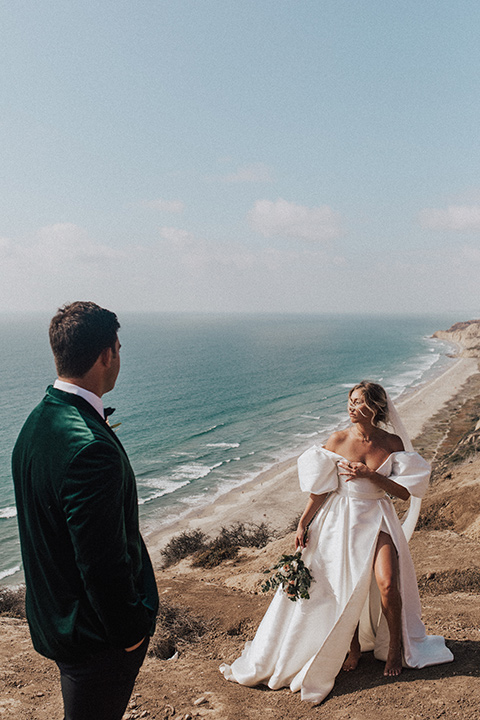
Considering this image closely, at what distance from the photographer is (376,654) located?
4.52 meters

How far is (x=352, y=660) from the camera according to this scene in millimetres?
4504

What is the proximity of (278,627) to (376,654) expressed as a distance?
90 centimetres

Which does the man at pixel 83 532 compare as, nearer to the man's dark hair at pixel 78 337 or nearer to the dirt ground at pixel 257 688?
the man's dark hair at pixel 78 337

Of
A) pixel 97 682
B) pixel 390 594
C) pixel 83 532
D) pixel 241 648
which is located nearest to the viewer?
pixel 83 532

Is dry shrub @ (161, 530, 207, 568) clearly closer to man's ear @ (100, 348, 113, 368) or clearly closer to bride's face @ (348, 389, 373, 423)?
bride's face @ (348, 389, 373, 423)

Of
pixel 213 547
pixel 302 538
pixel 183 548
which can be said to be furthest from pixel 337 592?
pixel 183 548

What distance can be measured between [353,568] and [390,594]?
35 centimetres

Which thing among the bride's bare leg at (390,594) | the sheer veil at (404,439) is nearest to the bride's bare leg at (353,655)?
the bride's bare leg at (390,594)

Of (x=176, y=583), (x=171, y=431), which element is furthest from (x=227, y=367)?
(x=176, y=583)

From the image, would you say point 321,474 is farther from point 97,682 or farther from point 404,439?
point 97,682

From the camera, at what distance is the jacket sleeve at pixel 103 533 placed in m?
2.07

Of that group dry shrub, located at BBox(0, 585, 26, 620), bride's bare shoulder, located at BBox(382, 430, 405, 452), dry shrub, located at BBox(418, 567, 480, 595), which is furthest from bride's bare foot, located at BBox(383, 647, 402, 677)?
dry shrub, located at BBox(0, 585, 26, 620)

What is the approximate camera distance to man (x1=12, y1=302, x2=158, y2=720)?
2100 mm

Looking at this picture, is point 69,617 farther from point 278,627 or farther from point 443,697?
point 443,697
